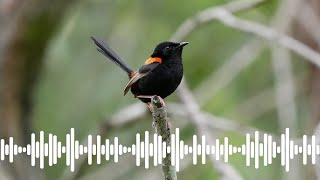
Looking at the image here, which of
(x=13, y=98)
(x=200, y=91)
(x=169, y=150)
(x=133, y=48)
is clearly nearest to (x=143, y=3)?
(x=133, y=48)

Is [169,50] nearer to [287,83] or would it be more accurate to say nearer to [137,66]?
[287,83]

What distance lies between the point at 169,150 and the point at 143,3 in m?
4.65

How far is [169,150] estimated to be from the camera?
2145 mm

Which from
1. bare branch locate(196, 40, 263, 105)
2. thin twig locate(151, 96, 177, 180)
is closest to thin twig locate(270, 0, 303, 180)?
bare branch locate(196, 40, 263, 105)

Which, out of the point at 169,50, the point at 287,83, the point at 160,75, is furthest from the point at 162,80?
the point at 287,83

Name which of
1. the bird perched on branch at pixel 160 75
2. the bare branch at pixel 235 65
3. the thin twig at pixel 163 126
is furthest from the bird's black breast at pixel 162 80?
the bare branch at pixel 235 65

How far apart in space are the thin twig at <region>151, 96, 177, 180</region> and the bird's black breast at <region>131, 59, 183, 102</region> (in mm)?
116

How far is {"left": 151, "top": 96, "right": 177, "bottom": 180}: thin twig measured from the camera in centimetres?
211

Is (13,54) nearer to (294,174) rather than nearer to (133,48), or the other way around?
(294,174)

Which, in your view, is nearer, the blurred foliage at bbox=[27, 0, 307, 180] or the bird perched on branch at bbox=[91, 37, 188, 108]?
the bird perched on branch at bbox=[91, 37, 188, 108]

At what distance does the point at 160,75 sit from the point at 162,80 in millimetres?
28

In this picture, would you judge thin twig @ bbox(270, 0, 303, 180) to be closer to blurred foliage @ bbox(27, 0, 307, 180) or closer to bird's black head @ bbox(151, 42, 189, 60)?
blurred foliage @ bbox(27, 0, 307, 180)

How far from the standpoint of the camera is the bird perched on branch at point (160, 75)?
7.50 feet

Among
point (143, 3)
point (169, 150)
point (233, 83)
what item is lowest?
point (169, 150)
